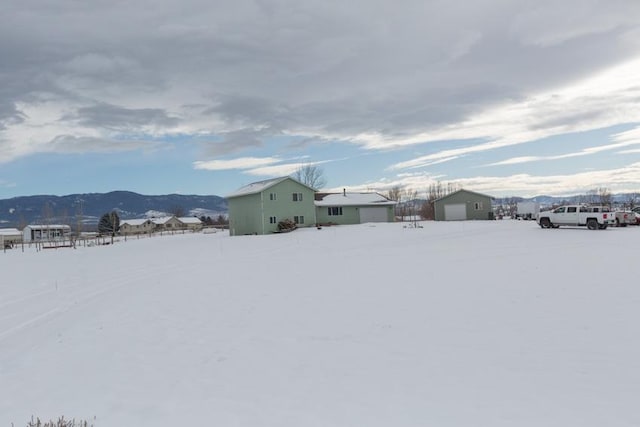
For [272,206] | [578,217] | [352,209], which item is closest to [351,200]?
A: [352,209]

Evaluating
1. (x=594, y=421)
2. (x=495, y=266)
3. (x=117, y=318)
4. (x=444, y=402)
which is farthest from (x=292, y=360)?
(x=495, y=266)

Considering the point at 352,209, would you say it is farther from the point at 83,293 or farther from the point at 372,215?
the point at 83,293

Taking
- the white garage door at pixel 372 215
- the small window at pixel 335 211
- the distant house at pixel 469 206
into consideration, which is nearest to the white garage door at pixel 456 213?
the distant house at pixel 469 206

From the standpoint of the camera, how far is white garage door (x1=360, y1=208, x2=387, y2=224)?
160ft

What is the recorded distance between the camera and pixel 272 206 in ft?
136

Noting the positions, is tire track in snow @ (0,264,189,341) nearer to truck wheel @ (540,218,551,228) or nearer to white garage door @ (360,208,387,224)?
truck wheel @ (540,218,551,228)

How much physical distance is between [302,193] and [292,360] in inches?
1438

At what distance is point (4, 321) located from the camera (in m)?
11.3

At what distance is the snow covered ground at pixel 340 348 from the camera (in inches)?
227

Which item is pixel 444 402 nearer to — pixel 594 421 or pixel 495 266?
pixel 594 421

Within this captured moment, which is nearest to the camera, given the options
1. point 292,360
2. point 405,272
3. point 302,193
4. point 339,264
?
point 292,360

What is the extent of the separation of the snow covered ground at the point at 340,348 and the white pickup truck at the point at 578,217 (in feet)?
45.1

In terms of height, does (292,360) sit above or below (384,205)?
below

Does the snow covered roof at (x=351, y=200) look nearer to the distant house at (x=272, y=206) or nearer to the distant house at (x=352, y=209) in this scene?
the distant house at (x=352, y=209)
